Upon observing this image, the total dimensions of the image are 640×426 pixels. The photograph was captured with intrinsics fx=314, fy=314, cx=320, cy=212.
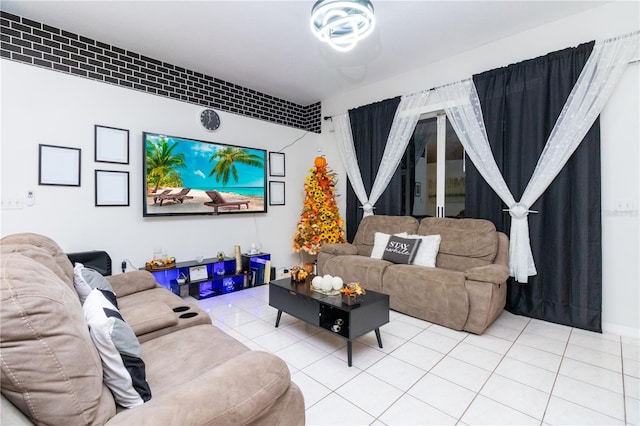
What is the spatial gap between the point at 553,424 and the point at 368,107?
4056 millimetres

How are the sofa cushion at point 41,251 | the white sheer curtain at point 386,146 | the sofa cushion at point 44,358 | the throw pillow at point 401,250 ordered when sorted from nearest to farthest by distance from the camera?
the sofa cushion at point 44,358 → the sofa cushion at point 41,251 → the throw pillow at point 401,250 → the white sheer curtain at point 386,146

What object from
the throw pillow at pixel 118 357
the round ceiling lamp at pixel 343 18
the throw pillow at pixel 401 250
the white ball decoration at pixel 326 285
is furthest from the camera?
the throw pillow at pixel 401 250

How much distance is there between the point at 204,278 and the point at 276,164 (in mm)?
2027

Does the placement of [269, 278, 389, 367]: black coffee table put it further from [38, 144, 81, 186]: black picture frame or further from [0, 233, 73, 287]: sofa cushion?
[38, 144, 81, 186]: black picture frame

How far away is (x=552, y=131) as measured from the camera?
10.1ft

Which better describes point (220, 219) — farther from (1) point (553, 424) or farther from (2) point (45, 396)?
(1) point (553, 424)

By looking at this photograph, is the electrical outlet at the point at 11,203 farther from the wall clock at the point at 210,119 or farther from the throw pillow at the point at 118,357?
the throw pillow at the point at 118,357

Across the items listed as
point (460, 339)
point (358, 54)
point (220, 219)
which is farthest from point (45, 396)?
point (358, 54)

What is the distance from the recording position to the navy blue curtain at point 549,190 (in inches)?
114

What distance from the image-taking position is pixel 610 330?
2879mm

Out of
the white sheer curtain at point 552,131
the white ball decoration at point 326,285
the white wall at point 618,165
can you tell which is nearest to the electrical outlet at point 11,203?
the white ball decoration at point 326,285

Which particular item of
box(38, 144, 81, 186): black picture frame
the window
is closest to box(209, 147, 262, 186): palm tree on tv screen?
box(38, 144, 81, 186): black picture frame

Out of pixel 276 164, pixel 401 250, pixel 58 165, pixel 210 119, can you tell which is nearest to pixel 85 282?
pixel 58 165

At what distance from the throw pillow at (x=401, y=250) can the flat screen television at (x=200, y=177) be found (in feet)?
6.62
